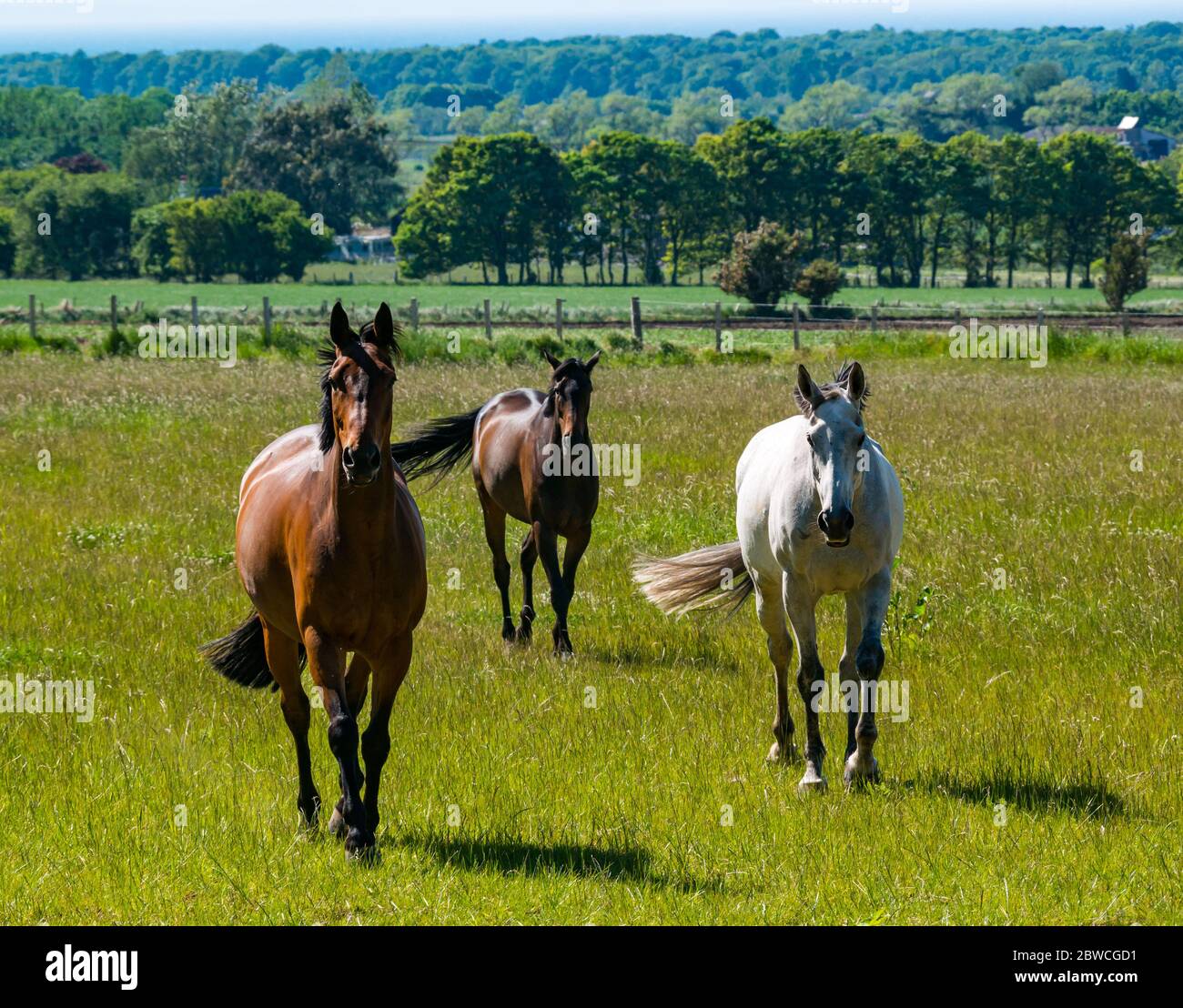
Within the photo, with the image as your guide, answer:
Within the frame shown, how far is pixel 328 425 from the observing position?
6.36 m

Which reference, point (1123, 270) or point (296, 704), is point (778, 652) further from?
point (1123, 270)

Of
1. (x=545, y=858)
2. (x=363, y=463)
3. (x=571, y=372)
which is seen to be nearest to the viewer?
(x=363, y=463)

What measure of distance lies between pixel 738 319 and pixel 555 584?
3965 cm

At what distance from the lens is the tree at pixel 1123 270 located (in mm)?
57656

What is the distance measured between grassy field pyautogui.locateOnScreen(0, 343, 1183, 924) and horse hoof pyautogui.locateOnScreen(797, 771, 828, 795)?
0.10 meters

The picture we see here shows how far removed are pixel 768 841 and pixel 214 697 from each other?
13.0 feet

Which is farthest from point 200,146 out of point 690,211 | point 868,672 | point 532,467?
point 868,672

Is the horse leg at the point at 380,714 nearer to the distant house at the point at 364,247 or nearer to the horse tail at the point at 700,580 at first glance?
the horse tail at the point at 700,580

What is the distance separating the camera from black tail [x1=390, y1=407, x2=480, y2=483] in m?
11.7

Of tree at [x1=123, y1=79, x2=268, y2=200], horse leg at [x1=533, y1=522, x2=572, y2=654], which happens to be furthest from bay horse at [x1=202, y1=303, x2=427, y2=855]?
tree at [x1=123, y1=79, x2=268, y2=200]

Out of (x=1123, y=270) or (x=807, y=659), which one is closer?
(x=807, y=659)

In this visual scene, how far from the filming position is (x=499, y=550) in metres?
11.9

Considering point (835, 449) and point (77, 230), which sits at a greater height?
point (77, 230)
